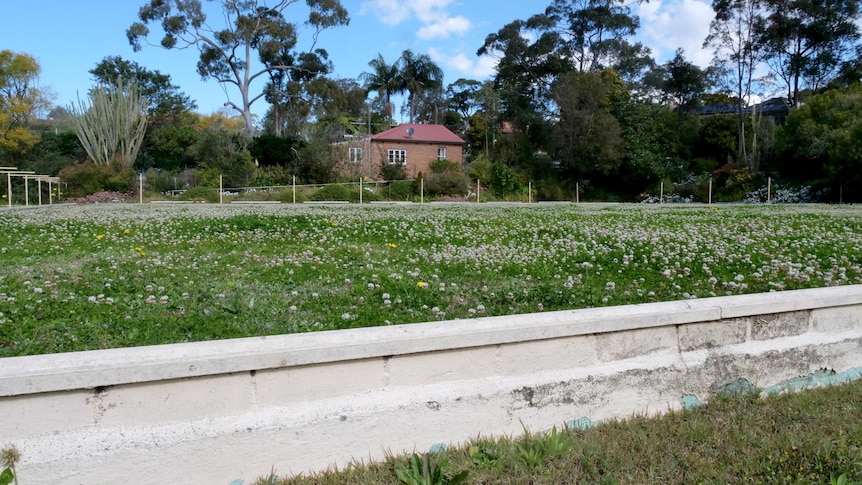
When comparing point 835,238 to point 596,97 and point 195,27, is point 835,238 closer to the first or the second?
point 596,97

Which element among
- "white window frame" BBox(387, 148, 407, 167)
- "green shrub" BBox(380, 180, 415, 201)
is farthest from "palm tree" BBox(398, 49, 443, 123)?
"green shrub" BBox(380, 180, 415, 201)

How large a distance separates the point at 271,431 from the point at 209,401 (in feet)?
0.90

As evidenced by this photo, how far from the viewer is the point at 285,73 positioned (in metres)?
45.6

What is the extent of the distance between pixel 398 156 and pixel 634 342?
37.9 meters

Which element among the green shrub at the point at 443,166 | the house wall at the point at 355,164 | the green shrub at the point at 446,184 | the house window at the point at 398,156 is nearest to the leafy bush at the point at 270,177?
the house wall at the point at 355,164

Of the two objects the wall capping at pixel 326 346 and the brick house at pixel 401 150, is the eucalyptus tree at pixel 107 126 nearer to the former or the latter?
the brick house at pixel 401 150

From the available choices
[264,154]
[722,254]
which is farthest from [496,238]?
[264,154]

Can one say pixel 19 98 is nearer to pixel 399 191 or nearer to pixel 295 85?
pixel 295 85

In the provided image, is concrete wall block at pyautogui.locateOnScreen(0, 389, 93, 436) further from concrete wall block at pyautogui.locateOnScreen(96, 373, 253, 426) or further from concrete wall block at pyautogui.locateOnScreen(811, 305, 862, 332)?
concrete wall block at pyautogui.locateOnScreen(811, 305, 862, 332)

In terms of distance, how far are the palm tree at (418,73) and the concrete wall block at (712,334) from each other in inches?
1924

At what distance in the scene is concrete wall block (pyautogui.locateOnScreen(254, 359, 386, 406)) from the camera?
2.37m

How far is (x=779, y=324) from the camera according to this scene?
3.23m

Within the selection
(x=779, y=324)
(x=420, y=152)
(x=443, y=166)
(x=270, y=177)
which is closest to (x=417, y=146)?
(x=420, y=152)

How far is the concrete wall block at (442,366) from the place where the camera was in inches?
99.7
